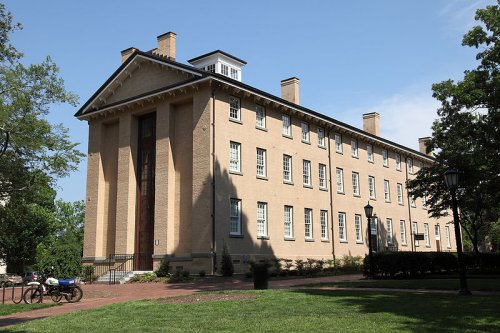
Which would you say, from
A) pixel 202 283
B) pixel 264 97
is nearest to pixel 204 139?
pixel 264 97

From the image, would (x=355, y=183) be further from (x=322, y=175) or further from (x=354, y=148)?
(x=322, y=175)

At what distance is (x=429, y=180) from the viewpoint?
3031cm

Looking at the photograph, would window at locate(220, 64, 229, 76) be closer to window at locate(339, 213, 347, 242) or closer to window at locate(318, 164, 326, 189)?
window at locate(318, 164, 326, 189)

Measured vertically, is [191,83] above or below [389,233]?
above

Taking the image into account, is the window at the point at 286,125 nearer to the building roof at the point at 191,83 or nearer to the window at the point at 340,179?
the building roof at the point at 191,83

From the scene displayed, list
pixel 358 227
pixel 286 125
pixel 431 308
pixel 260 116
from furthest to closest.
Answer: pixel 358 227 → pixel 286 125 → pixel 260 116 → pixel 431 308

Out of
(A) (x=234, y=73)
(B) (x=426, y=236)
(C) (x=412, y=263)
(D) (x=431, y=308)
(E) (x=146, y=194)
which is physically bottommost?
(D) (x=431, y=308)

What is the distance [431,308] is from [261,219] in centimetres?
1860

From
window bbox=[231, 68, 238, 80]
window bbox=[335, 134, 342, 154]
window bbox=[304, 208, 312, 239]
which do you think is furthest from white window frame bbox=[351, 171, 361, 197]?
window bbox=[231, 68, 238, 80]

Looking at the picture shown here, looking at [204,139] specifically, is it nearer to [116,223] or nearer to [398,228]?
[116,223]

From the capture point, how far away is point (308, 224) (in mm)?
33969

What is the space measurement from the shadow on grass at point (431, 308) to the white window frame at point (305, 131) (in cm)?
1996

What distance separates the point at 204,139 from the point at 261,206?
18.7 feet

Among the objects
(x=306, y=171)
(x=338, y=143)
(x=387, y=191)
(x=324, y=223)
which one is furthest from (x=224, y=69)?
(x=387, y=191)
